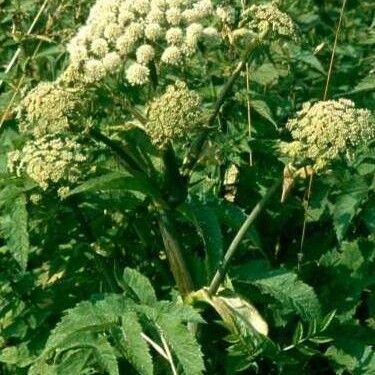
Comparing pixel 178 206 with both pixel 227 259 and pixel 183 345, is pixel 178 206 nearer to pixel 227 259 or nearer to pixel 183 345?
pixel 227 259

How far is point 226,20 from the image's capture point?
3861 millimetres

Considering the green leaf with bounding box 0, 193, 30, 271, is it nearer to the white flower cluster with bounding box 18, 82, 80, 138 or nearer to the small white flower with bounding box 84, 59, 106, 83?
the white flower cluster with bounding box 18, 82, 80, 138

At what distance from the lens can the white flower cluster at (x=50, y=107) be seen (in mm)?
3312

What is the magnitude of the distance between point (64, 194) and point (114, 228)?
1063mm

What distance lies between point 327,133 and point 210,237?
779 mm

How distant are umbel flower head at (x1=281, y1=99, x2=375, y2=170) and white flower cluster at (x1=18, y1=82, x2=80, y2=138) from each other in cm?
81

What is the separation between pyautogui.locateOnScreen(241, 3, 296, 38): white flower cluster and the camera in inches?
139

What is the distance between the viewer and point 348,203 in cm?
412

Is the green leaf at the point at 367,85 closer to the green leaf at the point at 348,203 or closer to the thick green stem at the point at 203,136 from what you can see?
the green leaf at the point at 348,203

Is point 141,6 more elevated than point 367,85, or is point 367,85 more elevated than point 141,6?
point 141,6

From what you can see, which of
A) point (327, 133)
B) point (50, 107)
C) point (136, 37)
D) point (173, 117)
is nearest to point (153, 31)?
point (136, 37)

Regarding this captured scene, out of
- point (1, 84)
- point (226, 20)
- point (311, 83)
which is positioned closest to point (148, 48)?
point (226, 20)

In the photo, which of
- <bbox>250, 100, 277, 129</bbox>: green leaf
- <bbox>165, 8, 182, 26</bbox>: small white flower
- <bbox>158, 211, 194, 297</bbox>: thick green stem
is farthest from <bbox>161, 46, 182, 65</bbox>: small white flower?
<bbox>250, 100, 277, 129</bbox>: green leaf

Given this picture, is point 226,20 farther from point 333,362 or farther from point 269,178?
point 333,362
